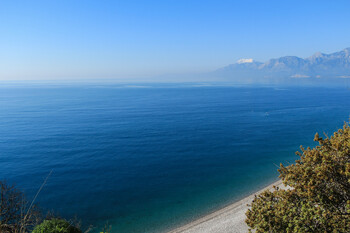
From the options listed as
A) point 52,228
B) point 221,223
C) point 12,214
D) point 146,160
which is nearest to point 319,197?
point 221,223

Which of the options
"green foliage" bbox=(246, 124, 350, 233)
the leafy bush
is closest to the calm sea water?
the leafy bush

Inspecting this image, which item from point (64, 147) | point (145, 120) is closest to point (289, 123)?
point (145, 120)

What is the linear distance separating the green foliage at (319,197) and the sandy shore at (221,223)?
11.8 meters

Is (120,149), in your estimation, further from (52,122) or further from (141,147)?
(52,122)

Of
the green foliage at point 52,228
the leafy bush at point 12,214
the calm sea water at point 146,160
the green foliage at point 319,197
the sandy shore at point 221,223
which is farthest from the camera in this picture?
the calm sea water at point 146,160

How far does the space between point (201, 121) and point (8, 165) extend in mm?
59586

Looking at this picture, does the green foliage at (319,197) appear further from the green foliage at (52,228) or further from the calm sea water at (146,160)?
the calm sea water at (146,160)

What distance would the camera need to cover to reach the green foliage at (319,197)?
45.2 feet

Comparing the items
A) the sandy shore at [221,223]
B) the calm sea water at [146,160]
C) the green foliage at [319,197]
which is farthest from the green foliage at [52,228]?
the green foliage at [319,197]

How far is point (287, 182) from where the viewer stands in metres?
16.4

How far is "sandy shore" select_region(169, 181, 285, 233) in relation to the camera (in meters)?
26.3

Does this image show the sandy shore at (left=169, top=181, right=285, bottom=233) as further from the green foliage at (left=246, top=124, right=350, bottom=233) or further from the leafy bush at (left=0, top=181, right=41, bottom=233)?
the leafy bush at (left=0, top=181, right=41, bottom=233)

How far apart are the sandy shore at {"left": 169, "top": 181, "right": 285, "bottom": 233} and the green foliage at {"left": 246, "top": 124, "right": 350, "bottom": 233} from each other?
11.8 metres

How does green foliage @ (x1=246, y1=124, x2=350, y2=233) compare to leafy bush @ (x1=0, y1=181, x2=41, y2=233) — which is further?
leafy bush @ (x1=0, y1=181, x2=41, y2=233)
